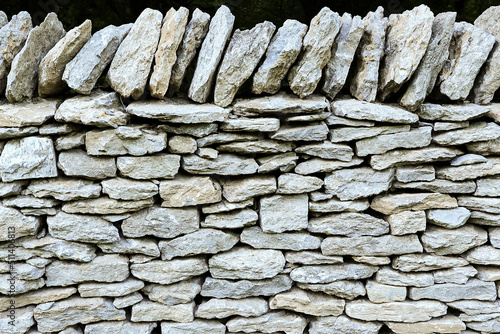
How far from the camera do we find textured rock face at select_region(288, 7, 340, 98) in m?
2.21

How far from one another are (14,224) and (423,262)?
2.40 meters

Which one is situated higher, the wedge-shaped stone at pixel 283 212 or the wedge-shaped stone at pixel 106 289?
the wedge-shaped stone at pixel 283 212

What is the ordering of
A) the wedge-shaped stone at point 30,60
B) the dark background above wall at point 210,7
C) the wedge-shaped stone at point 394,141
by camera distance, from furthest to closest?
the dark background above wall at point 210,7 < the wedge-shaped stone at point 394,141 < the wedge-shaped stone at point 30,60

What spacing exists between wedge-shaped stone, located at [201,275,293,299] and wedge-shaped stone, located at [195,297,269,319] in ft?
0.13

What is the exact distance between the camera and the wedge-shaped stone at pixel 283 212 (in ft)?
7.81

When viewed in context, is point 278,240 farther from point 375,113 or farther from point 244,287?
point 375,113

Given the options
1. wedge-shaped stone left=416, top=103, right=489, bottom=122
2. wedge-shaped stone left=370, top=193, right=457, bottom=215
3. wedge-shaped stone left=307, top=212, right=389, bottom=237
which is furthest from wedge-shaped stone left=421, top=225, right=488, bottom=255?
wedge-shaped stone left=416, top=103, right=489, bottom=122

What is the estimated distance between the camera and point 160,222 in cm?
233

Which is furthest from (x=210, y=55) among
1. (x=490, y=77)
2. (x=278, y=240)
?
(x=490, y=77)

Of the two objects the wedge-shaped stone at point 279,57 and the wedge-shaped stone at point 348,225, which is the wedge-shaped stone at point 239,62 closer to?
the wedge-shaped stone at point 279,57

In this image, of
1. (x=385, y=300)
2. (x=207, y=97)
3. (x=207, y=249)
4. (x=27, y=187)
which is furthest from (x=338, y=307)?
(x=27, y=187)

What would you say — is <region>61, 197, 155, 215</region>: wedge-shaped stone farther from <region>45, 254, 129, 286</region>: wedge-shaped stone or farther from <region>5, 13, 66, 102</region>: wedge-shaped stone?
<region>5, 13, 66, 102</region>: wedge-shaped stone

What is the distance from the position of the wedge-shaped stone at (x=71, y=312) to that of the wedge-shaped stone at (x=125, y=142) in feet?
3.00

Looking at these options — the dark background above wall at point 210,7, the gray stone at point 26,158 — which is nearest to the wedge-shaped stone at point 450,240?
the gray stone at point 26,158
